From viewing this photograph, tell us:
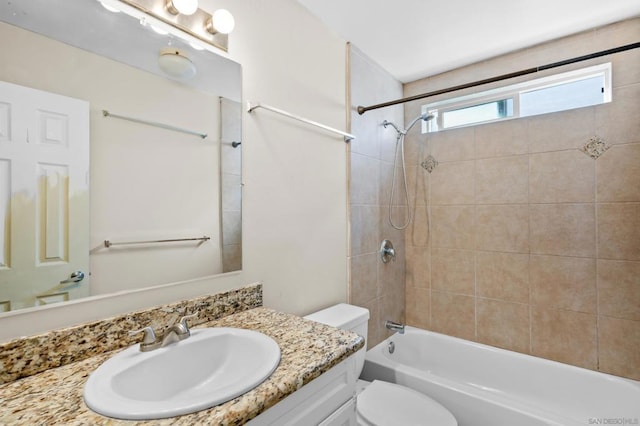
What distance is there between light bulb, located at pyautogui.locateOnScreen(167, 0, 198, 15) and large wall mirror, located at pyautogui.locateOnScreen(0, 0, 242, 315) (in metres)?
0.09

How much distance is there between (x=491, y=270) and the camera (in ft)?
7.43

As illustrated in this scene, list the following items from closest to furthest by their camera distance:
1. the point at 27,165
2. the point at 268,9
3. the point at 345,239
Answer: the point at 27,165, the point at 268,9, the point at 345,239

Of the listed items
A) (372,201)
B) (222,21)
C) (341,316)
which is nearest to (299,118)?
(222,21)

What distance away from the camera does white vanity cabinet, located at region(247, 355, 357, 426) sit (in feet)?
2.56

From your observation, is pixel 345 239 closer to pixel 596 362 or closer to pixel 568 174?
pixel 568 174

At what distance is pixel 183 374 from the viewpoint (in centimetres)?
96

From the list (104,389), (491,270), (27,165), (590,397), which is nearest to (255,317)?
(104,389)

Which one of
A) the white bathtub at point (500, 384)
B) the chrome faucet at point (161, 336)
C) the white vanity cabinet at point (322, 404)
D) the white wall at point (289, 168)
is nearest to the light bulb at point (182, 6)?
the white wall at point (289, 168)

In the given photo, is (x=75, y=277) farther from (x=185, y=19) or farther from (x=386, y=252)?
(x=386, y=252)

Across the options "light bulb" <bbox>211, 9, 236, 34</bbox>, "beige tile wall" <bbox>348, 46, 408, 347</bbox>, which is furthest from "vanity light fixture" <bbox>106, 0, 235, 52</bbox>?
"beige tile wall" <bbox>348, 46, 408, 347</bbox>

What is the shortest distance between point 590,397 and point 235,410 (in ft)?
7.32

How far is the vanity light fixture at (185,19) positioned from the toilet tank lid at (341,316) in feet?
4.36

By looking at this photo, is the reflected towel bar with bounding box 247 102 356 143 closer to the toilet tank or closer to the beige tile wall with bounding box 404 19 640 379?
the beige tile wall with bounding box 404 19 640 379

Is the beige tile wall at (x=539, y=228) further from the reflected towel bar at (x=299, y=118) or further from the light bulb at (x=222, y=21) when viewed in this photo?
the light bulb at (x=222, y=21)
